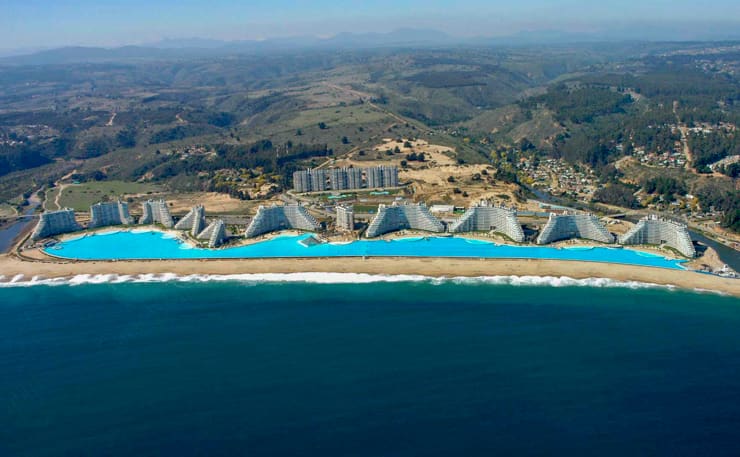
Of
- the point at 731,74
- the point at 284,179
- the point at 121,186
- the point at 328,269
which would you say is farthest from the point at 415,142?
the point at 731,74

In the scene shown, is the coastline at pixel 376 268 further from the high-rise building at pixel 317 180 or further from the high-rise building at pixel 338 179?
the high-rise building at pixel 338 179

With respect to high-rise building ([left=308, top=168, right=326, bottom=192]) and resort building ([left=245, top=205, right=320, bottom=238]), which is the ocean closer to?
resort building ([left=245, top=205, right=320, bottom=238])

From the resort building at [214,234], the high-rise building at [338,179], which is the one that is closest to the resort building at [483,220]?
the resort building at [214,234]

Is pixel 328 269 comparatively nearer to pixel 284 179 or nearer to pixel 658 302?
pixel 658 302

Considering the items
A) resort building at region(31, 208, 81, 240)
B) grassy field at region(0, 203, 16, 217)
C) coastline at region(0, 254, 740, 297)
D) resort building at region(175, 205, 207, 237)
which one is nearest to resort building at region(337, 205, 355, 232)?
coastline at region(0, 254, 740, 297)

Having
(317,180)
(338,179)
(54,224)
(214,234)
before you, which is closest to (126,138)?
(317,180)

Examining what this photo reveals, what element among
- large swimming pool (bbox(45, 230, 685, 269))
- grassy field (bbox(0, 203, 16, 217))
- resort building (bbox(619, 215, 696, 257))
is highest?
resort building (bbox(619, 215, 696, 257))

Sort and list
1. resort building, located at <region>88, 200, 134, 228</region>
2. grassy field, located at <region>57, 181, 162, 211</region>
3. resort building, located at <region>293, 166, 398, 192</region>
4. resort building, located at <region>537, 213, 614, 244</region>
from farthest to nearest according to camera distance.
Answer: resort building, located at <region>293, 166, 398, 192</region>
grassy field, located at <region>57, 181, 162, 211</region>
resort building, located at <region>88, 200, 134, 228</region>
resort building, located at <region>537, 213, 614, 244</region>
